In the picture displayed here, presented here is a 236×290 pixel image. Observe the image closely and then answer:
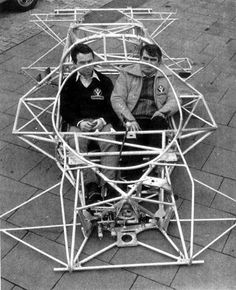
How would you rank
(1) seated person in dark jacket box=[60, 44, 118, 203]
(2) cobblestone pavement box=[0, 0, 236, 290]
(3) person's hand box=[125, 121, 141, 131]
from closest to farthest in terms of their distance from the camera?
(2) cobblestone pavement box=[0, 0, 236, 290], (3) person's hand box=[125, 121, 141, 131], (1) seated person in dark jacket box=[60, 44, 118, 203]

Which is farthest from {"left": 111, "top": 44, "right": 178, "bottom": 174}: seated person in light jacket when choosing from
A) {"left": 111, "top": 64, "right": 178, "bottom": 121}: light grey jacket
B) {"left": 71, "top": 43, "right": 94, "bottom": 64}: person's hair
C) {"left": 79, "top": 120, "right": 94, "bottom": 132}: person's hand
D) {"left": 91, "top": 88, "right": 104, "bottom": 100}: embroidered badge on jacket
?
{"left": 71, "top": 43, "right": 94, "bottom": 64}: person's hair

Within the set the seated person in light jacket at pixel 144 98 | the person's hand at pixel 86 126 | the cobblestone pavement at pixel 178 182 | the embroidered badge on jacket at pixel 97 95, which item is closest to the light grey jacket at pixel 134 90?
the seated person in light jacket at pixel 144 98

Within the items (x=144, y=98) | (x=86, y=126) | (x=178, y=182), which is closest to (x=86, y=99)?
(x=86, y=126)

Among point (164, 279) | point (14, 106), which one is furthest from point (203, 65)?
point (164, 279)

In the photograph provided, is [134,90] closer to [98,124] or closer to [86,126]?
[98,124]

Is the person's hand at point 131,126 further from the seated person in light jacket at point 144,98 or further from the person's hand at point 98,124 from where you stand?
the person's hand at point 98,124

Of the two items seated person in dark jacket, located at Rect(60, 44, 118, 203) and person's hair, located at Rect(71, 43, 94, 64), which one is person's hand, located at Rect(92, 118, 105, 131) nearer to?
seated person in dark jacket, located at Rect(60, 44, 118, 203)

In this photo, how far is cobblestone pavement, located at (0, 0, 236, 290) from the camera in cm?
358

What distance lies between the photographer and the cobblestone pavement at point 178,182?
3.58 metres

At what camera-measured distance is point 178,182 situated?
15.2 feet

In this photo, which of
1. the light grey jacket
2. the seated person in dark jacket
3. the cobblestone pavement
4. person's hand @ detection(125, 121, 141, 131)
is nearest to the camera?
the cobblestone pavement

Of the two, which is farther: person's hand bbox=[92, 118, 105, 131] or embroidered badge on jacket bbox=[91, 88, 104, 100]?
embroidered badge on jacket bbox=[91, 88, 104, 100]

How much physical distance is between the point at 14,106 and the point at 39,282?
2.97 meters

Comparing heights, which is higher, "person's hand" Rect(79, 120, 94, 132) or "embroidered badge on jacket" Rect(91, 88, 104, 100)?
"embroidered badge on jacket" Rect(91, 88, 104, 100)
